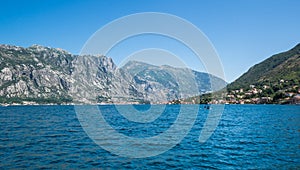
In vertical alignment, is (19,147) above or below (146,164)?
above

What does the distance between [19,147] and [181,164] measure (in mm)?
21356

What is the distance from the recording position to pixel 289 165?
24.6 m

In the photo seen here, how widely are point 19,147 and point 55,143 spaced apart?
4.59 metres

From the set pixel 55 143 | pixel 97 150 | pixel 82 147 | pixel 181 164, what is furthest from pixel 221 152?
pixel 55 143

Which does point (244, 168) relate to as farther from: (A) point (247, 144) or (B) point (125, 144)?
(B) point (125, 144)

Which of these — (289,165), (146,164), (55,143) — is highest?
(55,143)

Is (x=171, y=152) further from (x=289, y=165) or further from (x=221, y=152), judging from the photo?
(x=289, y=165)

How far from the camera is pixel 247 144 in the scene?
36.4 meters

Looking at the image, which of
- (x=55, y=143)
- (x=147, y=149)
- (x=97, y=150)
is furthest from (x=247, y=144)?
(x=55, y=143)

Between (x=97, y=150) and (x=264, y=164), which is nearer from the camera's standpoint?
(x=264, y=164)

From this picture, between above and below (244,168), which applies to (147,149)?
above

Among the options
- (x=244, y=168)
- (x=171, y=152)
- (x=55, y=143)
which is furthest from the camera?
(x=55, y=143)

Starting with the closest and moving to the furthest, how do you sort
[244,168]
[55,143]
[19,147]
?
[244,168]
[19,147]
[55,143]

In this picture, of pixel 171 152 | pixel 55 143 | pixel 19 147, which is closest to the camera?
pixel 171 152
